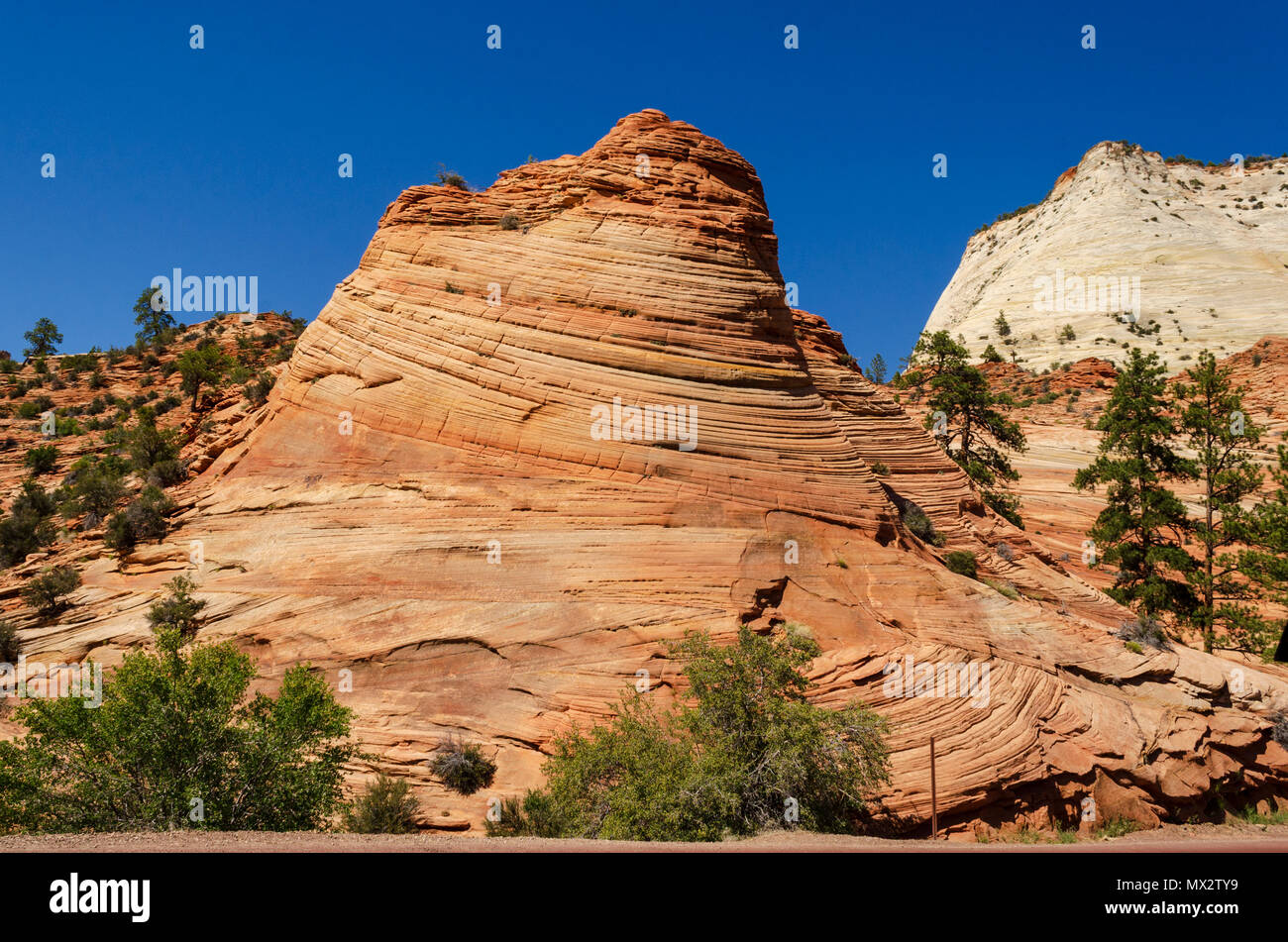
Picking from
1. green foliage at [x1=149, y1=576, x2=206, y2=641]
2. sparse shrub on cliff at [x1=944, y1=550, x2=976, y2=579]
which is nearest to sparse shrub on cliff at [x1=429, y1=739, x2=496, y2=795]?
green foliage at [x1=149, y1=576, x2=206, y2=641]

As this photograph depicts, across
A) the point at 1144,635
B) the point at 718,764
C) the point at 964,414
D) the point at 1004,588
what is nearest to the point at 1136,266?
the point at 964,414

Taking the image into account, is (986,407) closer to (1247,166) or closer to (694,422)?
(694,422)

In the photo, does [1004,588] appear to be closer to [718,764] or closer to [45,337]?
[718,764]

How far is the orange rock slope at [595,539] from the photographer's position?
616 inches

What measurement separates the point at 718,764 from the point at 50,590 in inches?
633

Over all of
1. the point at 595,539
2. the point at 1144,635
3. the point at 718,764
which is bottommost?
the point at 718,764

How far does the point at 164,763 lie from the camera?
1133 centimetres

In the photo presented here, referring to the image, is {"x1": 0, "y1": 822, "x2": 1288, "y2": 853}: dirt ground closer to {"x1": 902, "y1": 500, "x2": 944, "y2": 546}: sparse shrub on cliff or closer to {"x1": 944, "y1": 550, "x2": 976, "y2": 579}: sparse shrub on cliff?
{"x1": 944, "y1": 550, "x2": 976, "y2": 579}: sparse shrub on cliff

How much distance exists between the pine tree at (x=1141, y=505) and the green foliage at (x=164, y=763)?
96.2 ft

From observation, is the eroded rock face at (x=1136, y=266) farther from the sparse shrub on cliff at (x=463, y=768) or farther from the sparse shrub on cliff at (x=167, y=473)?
the sparse shrub on cliff at (x=463, y=768)

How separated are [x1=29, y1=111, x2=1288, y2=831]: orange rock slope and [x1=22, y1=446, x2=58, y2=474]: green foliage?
11719 mm

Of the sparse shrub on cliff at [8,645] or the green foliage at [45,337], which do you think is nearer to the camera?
the sparse shrub on cliff at [8,645]

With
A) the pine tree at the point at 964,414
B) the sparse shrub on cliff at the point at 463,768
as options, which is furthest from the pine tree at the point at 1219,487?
the sparse shrub on cliff at the point at 463,768
